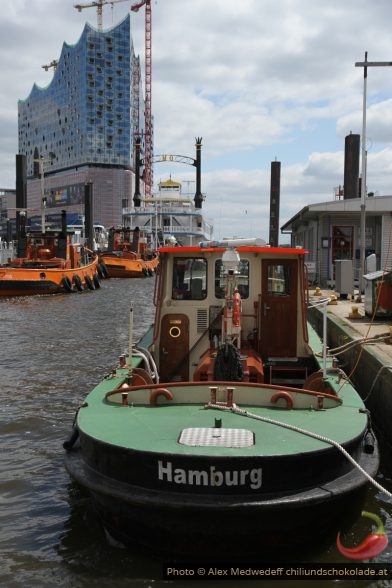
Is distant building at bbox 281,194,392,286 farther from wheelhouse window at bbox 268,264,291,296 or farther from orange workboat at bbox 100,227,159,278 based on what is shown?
orange workboat at bbox 100,227,159,278

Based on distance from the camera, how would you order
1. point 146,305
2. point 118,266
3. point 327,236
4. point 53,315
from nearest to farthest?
point 53,315 < point 327,236 < point 146,305 < point 118,266

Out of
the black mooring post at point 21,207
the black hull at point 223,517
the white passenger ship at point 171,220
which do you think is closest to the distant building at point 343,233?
the black mooring post at point 21,207

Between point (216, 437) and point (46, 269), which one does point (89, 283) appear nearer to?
point (46, 269)

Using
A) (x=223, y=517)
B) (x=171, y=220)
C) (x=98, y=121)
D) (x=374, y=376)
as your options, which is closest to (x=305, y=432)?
(x=223, y=517)

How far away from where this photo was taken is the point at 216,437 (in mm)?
4680

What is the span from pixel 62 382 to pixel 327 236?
16137mm

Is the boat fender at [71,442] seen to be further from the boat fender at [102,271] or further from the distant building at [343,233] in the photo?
the boat fender at [102,271]

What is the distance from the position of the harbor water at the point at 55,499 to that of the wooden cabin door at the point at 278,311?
192 centimetres

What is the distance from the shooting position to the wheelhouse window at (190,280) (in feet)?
27.1

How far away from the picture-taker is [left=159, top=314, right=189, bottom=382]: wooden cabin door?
8.28m

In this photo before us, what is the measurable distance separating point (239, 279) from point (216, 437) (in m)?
4.15

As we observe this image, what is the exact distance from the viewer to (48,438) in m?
8.54

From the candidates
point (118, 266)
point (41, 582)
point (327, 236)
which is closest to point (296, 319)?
point (41, 582)

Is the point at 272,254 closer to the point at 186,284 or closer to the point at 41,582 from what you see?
the point at 186,284
